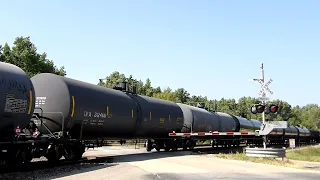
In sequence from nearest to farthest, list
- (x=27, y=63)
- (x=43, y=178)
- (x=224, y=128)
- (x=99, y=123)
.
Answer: (x=43, y=178) < (x=99, y=123) < (x=224, y=128) < (x=27, y=63)

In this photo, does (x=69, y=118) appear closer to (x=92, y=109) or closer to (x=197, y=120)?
(x=92, y=109)

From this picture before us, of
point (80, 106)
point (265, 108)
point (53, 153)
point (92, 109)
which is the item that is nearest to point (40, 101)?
point (80, 106)

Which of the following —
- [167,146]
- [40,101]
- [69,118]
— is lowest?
[167,146]

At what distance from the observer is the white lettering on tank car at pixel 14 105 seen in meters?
11.8

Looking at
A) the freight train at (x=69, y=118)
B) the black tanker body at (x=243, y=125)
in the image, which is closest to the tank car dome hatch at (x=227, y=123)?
the black tanker body at (x=243, y=125)

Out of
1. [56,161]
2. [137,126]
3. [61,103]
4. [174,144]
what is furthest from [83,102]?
[174,144]

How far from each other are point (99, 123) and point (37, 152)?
12.3 feet

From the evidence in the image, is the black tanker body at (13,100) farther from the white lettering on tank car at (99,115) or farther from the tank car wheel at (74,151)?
the white lettering on tank car at (99,115)

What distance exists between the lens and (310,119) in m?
161

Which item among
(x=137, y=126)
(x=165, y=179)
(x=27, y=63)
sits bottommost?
(x=165, y=179)

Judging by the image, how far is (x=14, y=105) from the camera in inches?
475

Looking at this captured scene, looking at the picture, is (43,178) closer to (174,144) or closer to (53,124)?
(53,124)

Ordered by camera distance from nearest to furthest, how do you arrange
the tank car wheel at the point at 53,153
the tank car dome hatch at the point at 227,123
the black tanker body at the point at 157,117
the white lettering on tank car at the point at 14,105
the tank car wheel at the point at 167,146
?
the white lettering on tank car at the point at 14,105, the tank car wheel at the point at 53,153, the black tanker body at the point at 157,117, the tank car wheel at the point at 167,146, the tank car dome hatch at the point at 227,123

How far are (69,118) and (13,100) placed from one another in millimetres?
3197
